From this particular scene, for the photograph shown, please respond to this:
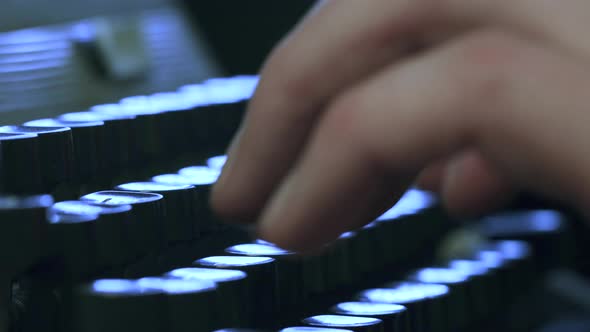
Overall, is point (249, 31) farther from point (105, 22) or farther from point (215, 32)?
point (105, 22)

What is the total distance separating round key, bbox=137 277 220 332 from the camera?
1.61 ft

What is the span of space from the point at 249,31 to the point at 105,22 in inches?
16.8

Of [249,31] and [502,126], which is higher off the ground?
[249,31]

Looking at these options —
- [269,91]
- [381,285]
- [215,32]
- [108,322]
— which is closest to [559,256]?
[381,285]

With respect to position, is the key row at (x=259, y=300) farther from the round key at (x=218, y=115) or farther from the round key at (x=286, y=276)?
the round key at (x=218, y=115)

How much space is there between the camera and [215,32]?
4.63 feet

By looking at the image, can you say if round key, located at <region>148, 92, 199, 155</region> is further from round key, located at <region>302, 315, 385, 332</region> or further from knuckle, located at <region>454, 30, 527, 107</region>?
knuckle, located at <region>454, 30, 527, 107</region>

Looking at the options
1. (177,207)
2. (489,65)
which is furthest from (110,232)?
(489,65)

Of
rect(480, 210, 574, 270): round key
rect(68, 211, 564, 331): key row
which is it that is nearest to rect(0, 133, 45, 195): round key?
rect(68, 211, 564, 331): key row

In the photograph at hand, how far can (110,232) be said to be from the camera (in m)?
0.54

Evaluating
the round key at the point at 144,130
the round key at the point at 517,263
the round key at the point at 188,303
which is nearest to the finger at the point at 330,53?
the round key at the point at 188,303

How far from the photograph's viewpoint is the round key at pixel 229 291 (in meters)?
0.53

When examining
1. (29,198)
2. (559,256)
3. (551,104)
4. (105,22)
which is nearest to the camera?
(551,104)

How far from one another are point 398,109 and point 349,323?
7.0 inches
